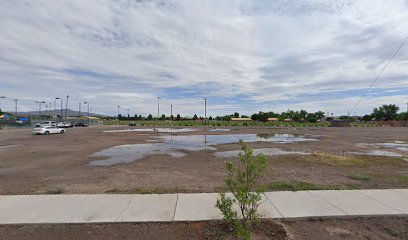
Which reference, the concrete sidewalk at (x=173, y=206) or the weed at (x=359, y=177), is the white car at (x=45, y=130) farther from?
the weed at (x=359, y=177)

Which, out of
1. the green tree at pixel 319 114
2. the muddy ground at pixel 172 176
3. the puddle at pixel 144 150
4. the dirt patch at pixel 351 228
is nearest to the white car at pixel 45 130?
the puddle at pixel 144 150

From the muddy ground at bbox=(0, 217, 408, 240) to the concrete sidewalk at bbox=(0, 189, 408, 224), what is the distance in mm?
195

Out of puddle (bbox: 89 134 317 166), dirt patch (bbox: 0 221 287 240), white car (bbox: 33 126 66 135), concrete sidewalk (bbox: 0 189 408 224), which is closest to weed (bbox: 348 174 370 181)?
concrete sidewalk (bbox: 0 189 408 224)

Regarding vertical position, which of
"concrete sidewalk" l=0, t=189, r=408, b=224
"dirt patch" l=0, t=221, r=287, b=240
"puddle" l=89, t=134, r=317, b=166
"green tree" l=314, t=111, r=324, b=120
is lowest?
"puddle" l=89, t=134, r=317, b=166

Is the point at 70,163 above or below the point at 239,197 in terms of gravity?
below

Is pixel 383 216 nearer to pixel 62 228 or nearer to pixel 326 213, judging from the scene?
pixel 326 213

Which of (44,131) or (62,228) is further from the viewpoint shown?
(44,131)

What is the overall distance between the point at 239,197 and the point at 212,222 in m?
1.16

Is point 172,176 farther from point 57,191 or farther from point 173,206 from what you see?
point 57,191

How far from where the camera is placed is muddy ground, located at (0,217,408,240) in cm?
442

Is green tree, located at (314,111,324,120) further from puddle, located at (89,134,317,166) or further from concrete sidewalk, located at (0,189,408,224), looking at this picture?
concrete sidewalk, located at (0,189,408,224)

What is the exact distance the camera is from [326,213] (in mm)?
5297

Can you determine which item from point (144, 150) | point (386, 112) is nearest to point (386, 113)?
point (386, 112)

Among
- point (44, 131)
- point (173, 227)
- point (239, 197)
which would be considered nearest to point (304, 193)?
point (239, 197)
